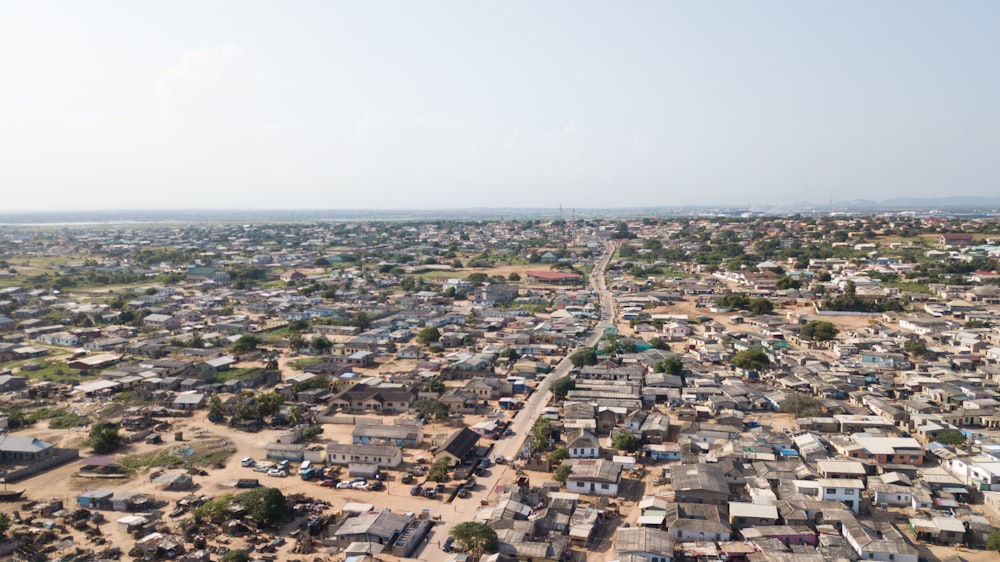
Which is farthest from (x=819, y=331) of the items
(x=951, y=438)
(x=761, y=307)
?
(x=951, y=438)

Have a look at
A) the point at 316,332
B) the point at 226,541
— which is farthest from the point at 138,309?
the point at 226,541

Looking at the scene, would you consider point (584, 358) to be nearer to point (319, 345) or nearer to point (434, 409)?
point (434, 409)

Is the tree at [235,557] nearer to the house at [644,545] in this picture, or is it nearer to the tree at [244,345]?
the house at [644,545]

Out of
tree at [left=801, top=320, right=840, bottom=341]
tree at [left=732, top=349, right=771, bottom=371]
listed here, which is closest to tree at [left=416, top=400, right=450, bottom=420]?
tree at [left=732, top=349, right=771, bottom=371]

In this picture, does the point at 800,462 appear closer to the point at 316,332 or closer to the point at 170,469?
the point at 170,469

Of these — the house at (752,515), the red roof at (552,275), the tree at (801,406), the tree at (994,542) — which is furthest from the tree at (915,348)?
the red roof at (552,275)
